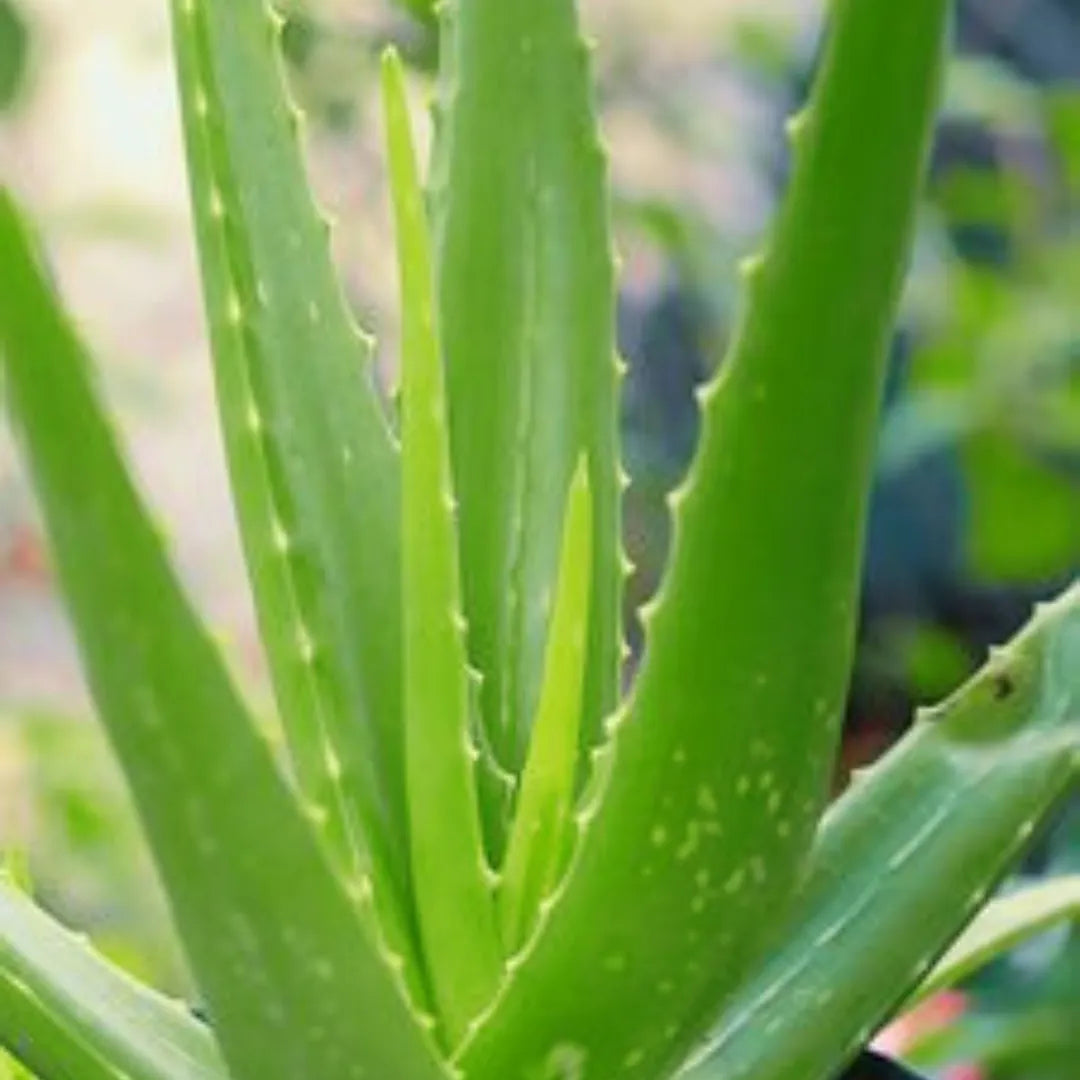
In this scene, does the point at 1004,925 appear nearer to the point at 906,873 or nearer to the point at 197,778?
the point at 906,873

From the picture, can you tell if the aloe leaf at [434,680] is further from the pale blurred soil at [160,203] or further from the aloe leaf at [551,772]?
the pale blurred soil at [160,203]

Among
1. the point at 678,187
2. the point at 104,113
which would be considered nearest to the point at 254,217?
the point at 678,187

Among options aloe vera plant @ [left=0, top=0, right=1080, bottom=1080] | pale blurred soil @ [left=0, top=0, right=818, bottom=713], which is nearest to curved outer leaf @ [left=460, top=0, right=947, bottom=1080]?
aloe vera plant @ [left=0, top=0, right=1080, bottom=1080]

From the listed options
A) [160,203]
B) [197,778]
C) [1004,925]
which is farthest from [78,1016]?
[160,203]

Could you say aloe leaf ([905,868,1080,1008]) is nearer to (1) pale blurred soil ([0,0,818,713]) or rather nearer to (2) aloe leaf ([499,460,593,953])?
(2) aloe leaf ([499,460,593,953])

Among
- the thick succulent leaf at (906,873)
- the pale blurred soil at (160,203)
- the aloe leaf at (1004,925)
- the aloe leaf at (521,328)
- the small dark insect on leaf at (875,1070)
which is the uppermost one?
the aloe leaf at (521,328)

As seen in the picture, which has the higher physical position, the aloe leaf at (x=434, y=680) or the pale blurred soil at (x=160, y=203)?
the aloe leaf at (x=434, y=680)

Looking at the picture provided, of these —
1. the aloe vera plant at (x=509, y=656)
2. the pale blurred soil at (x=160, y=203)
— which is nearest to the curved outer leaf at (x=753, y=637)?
the aloe vera plant at (x=509, y=656)

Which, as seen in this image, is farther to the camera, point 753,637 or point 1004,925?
point 1004,925
